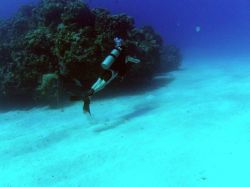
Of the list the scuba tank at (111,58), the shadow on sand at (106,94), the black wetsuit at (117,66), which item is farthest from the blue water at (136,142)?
the scuba tank at (111,58)

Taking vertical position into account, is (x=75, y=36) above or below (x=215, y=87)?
above

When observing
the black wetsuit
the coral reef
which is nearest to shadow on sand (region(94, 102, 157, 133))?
the black wetsuit

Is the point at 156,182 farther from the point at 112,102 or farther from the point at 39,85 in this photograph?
the point at 39,85

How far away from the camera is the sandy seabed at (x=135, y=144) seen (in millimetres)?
4840

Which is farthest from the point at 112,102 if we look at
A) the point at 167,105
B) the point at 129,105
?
the point at 167,105

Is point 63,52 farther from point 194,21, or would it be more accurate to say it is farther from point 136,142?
point 194,21

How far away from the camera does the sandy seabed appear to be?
4.84 metres

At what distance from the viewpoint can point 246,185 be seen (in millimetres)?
4273

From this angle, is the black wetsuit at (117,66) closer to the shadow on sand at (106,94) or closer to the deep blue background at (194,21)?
the shadow on sand at (106,94)

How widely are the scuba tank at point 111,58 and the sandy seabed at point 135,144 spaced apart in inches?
67.3

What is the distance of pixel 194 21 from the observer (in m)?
129

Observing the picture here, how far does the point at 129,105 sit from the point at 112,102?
2.73 feet

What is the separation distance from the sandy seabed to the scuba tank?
171 cm

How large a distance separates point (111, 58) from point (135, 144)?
93.9 inches
